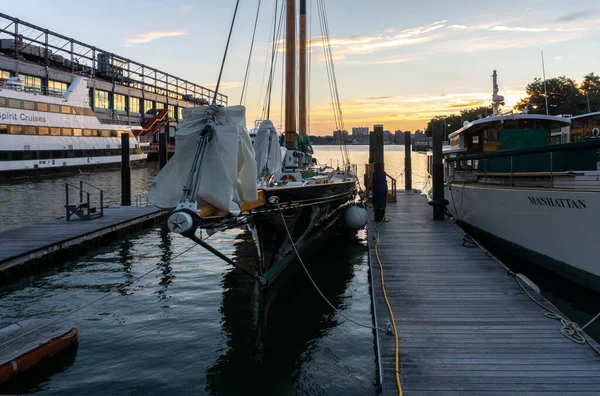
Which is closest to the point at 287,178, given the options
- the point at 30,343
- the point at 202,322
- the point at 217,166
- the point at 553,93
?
the point at 202,322

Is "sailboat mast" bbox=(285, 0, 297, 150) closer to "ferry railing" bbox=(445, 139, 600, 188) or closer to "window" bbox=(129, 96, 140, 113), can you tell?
"ferry railing" bbox=(445, 139, 600, 188)

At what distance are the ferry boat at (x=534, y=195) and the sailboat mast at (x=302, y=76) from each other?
303 inches

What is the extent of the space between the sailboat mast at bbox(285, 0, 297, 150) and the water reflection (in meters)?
5.72

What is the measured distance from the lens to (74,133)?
171ft

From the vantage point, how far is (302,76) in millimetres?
24641

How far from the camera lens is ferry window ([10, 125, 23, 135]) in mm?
43388

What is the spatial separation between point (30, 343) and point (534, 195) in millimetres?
11221

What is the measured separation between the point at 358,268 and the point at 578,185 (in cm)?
623

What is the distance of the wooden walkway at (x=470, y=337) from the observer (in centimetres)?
564

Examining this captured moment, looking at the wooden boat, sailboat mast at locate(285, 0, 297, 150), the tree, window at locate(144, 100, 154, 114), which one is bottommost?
the wooden boat

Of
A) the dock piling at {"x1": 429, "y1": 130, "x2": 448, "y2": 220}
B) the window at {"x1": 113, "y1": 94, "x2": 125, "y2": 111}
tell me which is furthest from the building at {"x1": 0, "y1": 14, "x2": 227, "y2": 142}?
the dock piling at {"x1": 429, "y1": 130, "x2": 448, "y2": 220}

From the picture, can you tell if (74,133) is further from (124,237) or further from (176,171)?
(176,171)

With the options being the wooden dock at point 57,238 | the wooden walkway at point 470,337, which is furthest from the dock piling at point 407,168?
the wooden walkway at point 470,337

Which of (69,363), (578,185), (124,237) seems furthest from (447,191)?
(69,363)
